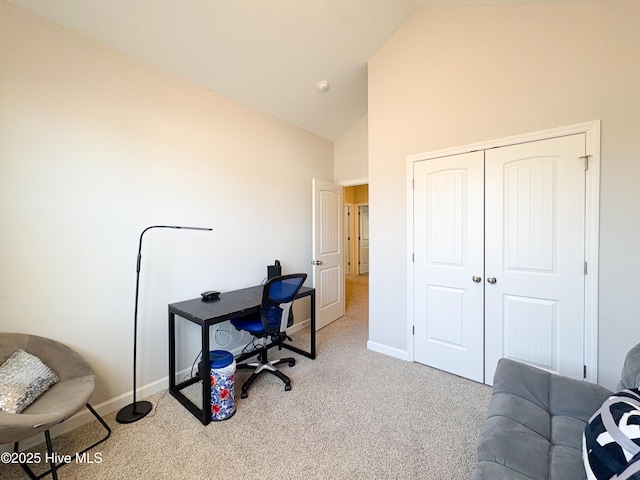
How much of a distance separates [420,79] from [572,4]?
43.9 inches

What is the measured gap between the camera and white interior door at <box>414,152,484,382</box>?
2.39 meters

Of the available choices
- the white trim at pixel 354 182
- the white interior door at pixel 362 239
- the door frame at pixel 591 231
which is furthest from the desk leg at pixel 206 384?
the white interior door at pixel 362 239

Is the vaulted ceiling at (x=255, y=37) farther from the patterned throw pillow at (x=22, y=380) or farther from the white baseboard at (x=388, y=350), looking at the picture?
the white baseboard at (x=388, y=350)

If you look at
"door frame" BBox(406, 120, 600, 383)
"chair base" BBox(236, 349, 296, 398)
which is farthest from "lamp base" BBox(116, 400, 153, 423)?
"door frame" BBox(406, 120, 600, 383)

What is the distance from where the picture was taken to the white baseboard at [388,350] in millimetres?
2826

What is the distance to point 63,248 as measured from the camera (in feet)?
6.01

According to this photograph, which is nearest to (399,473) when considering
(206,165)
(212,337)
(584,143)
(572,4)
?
(212,337)

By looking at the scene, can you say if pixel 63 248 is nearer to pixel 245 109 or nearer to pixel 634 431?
pixel 245 109

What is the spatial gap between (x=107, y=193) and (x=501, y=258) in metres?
3.24

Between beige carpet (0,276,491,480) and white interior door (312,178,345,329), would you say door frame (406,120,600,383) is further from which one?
white interior door (312,178,345,329)

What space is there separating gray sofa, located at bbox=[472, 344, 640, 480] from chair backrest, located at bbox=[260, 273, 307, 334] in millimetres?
1568

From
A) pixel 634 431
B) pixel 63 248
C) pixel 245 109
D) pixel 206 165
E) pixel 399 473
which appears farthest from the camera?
pixel 245 109

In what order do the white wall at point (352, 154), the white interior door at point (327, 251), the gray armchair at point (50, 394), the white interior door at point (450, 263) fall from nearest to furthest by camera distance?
the gray armchair at point (50, 394) < the white interior door at point (450, 263) < the white interior door at point (327, 251) < the white wall at point (352, 154)

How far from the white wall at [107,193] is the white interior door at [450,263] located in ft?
6.40
